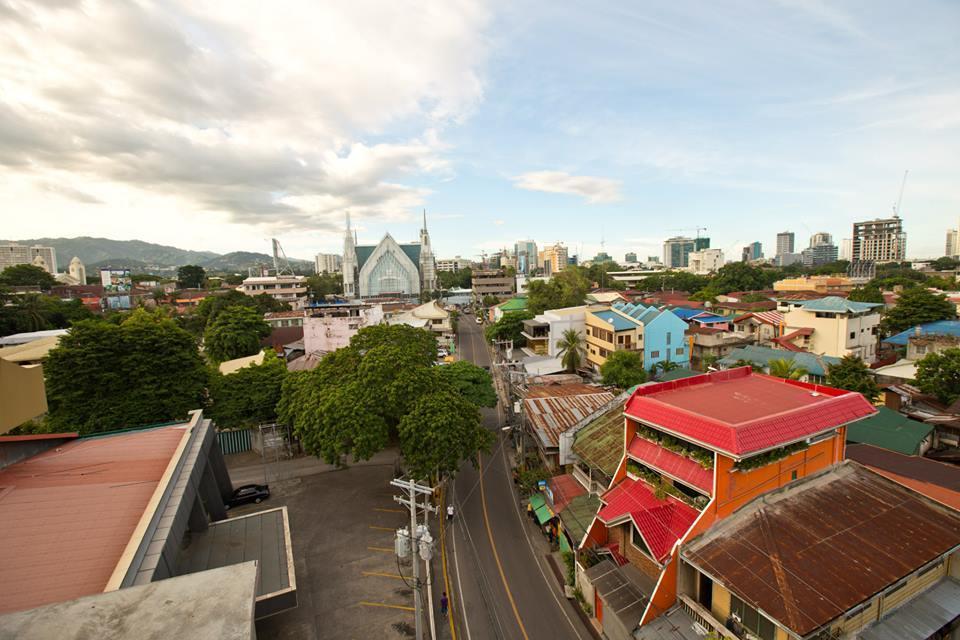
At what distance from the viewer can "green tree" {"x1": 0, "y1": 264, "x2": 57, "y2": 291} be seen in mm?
87125

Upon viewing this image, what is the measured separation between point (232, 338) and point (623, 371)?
37748 mm

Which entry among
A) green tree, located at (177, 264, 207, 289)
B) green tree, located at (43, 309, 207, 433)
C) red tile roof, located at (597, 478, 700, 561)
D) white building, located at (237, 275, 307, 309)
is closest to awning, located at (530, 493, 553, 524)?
red tile roof, located at (597, 478, 700, 561)

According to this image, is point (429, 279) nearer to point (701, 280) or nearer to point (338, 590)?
point (701, 280)

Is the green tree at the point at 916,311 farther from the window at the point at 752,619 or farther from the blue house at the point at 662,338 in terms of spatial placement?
the window at the point at 752,619

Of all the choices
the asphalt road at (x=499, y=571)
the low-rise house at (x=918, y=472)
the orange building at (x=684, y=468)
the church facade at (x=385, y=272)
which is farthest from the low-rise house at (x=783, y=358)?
the church facade at (x=385, y=272)

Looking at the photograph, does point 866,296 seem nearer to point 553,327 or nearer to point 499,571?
point 553,327

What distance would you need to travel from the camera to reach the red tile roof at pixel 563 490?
1891cm

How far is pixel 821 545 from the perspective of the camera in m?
11.1

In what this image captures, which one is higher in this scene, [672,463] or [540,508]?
[672,463]

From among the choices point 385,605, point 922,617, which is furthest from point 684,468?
point 385,605

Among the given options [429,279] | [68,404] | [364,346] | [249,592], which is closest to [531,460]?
[364,346]

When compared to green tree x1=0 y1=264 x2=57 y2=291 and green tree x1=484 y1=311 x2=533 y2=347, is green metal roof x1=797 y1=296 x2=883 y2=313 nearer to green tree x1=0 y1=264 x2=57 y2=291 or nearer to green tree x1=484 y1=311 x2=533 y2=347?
green tree x1=484 y1=311 x2=533 y2=347

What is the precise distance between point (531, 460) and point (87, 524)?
19.7 metres

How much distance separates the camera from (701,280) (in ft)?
393
